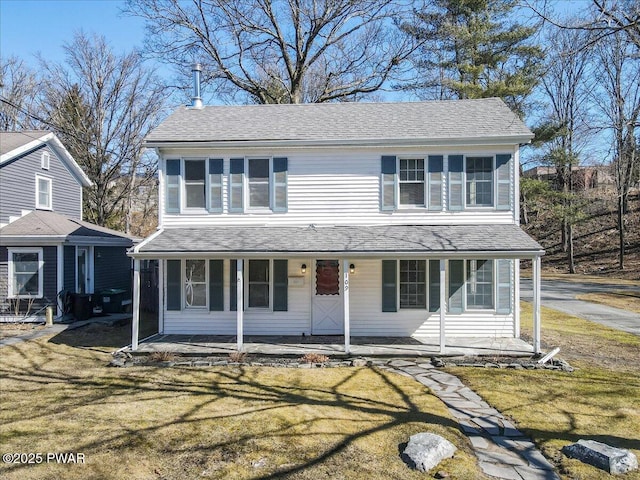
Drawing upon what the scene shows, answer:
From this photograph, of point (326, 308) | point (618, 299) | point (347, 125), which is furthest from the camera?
point (618, 299)

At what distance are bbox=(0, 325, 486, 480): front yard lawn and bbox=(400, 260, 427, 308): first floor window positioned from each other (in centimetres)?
288

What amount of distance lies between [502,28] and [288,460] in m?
25.9

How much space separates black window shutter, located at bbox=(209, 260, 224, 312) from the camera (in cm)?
1164

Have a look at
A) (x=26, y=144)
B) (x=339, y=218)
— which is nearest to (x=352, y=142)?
(x=339, y=218)

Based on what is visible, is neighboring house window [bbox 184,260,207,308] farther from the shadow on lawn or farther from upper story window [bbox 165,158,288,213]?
the shadow on lawn

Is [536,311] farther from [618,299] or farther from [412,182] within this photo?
[618,299]

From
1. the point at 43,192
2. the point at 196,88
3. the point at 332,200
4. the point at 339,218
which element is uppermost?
the point at 196,88

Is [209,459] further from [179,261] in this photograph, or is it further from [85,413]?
[179,261]

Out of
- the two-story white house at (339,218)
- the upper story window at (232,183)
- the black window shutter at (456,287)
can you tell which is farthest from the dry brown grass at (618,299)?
the upper story window at (232,183)

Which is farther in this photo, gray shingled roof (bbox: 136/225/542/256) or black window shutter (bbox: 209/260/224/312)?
black window shutter (bbox: 209/260/224/312)

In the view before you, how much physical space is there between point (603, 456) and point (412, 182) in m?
7.77

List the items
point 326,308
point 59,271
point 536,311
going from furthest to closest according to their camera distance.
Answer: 1. point 59,271
2. point 326,308
3. point 536,311

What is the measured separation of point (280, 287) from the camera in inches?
456

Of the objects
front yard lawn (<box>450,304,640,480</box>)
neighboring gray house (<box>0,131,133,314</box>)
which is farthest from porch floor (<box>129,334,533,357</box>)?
neighboring gray house (<box>0,131,133,314</box>)
